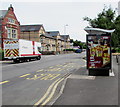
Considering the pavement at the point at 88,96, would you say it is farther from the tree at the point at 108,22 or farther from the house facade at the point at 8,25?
the house facade at the point at 8,25

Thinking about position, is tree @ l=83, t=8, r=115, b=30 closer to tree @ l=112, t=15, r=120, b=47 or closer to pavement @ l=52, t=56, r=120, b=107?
tree @ l=112, t=15, r=120, b=47

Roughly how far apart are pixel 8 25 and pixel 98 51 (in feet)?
119

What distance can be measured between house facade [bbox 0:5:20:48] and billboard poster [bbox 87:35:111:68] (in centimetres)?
3184

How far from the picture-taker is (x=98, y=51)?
1077cm

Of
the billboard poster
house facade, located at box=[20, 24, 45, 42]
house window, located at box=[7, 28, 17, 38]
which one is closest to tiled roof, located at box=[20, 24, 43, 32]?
house facade, located at box=[20, 24, 45, 42]

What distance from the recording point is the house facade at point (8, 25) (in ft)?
134

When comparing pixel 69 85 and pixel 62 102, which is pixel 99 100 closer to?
pixel 62 102

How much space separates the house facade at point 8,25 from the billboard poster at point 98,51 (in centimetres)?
3184

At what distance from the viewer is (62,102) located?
5.56 metres

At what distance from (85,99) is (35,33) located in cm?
6509

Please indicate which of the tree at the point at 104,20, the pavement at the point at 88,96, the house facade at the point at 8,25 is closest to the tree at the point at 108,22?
the tree at the point at 104,20

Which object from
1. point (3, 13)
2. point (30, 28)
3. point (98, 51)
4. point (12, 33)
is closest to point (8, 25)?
point (12, 33)

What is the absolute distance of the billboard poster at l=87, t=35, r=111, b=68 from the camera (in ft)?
34.8

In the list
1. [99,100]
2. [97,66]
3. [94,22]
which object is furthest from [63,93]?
[94,22]
